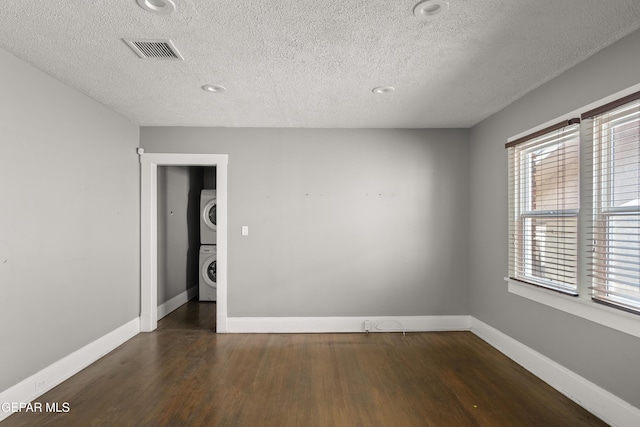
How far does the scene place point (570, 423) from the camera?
219cm

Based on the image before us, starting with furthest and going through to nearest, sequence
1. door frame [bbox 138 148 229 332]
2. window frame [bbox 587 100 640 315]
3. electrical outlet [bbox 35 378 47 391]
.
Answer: door frame [bbox 138 148 229 332]
electrical outlet [bbox 35 378 47 391]
window frame [bbox 587 100 640 315]

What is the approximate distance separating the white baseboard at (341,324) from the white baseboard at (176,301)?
116cm

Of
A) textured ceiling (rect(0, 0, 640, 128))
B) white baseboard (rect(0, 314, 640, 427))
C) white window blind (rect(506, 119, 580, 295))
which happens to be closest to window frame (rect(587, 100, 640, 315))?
white window blind (rect(506, 119, 580, 295))

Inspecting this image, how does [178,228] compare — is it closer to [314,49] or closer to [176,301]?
[176,301]

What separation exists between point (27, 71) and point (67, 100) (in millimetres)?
407

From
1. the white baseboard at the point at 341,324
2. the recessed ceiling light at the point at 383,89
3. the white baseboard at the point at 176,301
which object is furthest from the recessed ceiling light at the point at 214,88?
the white baseboard at the point at 176,301

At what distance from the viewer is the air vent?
6.91 ft

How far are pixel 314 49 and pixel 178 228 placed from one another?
3.81 meters

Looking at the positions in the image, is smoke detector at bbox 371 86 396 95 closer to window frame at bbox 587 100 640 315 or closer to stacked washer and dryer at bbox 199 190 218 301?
window frame at bbox 587 100 640 315

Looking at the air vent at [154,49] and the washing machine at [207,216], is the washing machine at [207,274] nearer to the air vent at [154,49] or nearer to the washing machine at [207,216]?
the washing machine at [207,216]

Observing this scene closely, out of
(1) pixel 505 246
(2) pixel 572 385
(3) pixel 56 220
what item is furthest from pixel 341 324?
(3) pixel 56 220

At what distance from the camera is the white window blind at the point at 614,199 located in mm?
2039

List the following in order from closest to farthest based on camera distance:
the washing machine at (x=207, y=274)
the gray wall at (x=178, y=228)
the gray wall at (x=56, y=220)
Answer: the gray wall at (x=56, y=220)
the gray wall at (x=178, y=228)
the washing machine at (x=207, y=274)

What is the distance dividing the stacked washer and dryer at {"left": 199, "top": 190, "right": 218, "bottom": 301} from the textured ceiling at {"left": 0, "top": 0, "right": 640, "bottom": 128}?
2303 millimetres
